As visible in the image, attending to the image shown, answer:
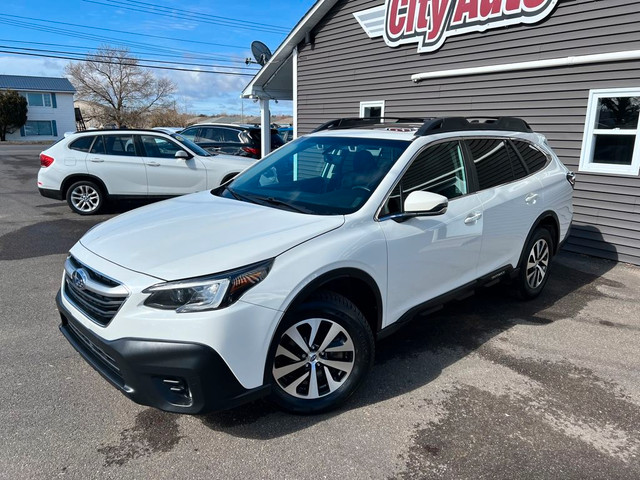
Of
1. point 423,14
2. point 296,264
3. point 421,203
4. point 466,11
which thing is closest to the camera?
point 296,264

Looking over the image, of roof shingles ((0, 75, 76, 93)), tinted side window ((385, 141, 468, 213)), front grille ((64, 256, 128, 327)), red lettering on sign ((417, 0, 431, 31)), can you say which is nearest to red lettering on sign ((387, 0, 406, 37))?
Result: red lettering on sign ((417, 0, 431, 31))

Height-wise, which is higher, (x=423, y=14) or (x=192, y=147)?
(x=423, y=14)

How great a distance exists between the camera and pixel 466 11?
26.8 ft

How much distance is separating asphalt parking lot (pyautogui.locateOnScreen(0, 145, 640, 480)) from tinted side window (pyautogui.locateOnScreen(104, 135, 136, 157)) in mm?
5346

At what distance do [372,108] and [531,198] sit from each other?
663 centimetres

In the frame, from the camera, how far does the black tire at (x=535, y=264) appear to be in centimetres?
473

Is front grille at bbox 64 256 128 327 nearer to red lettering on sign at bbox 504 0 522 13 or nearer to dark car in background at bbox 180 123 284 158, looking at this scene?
red lettering on sign at bbox 504 0 522 13

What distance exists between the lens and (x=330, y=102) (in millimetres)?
11531

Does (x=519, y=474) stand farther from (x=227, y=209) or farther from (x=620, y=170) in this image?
(x=620, y=170)

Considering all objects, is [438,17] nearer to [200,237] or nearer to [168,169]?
[168,169]

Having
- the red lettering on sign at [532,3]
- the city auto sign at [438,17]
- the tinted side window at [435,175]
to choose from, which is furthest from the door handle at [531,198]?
the red lettering on sign at [532,3]

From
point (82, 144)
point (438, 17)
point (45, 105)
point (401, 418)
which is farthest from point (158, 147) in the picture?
point (45, 105)

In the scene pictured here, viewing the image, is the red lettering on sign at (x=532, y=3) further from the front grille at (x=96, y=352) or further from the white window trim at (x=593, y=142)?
the front grille at (x=96, y=352)

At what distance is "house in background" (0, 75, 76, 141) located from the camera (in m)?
48.4
